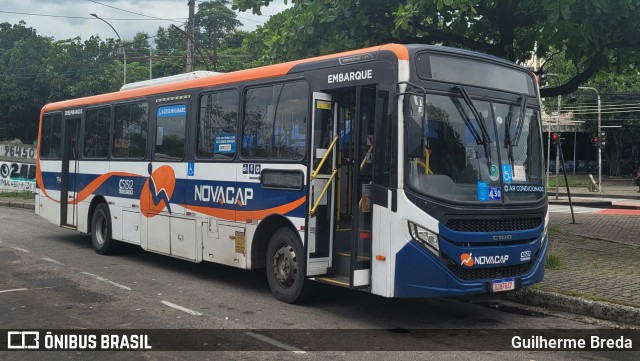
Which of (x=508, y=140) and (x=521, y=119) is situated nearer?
(x=508, y=140)

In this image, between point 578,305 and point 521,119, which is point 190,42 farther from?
point 578,305

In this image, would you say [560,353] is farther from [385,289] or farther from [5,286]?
[5,286]

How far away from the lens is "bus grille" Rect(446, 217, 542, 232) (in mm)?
6840

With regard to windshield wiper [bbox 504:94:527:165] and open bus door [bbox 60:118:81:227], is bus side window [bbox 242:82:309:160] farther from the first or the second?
open bus door [bbox 60:118:81:227]

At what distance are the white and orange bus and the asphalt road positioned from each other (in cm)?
49

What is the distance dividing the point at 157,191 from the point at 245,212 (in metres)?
2.66

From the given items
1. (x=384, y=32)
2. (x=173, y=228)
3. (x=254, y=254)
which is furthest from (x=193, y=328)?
(x=384, y=32)

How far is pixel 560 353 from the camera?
6355mm

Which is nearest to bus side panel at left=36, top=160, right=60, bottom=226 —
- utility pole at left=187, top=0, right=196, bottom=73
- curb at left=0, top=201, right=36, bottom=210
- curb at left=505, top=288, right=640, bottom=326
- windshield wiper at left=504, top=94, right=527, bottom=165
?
utility pole at left=187, top=0, right=196, bottom=73

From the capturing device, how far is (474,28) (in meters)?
14.6

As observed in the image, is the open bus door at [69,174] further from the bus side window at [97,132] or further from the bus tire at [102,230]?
the bus tire at [102,230]

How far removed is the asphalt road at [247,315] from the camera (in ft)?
20.4

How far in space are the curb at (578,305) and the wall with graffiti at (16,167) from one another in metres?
28.4

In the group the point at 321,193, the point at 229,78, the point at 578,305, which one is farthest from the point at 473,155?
the point at 229,78
